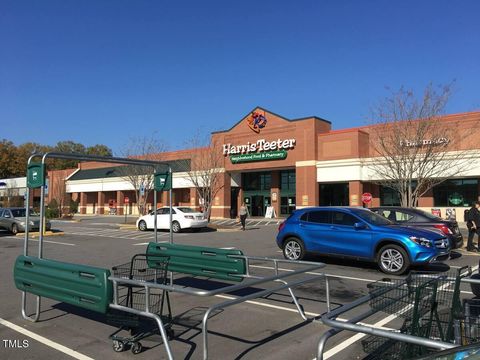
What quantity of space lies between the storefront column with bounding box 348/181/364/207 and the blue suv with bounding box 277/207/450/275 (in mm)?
23648

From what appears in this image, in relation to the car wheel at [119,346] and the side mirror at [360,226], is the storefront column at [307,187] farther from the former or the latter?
the car wheel at [119,346]

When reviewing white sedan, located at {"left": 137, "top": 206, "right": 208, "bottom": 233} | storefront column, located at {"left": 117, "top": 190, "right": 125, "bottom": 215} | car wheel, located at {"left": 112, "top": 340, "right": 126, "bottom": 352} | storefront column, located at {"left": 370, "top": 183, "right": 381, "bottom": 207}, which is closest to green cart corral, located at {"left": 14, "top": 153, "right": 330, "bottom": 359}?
car wheel, located at {"left": 112, "top": 340, "right": 126, "bottom": 352}

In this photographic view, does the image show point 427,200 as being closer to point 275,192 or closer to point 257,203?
point 275,192

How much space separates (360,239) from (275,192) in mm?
31661

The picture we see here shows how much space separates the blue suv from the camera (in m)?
10.4

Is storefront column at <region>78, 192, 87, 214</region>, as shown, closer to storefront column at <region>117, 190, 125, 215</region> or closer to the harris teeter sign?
storefront column at <region>117, 190, 125, 215</region>

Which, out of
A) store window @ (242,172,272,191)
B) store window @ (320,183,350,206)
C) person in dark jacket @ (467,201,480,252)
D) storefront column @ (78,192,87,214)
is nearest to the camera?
person in dark jacket @ (467,201,480,252)

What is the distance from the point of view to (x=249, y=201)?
44781mm

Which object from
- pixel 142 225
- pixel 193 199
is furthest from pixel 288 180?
pixel 142 225

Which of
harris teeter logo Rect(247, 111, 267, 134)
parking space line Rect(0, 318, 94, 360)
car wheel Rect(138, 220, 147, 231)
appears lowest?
parking space line Rect(0, 318, 94, 360)

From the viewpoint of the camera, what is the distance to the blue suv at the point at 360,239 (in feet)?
34.0

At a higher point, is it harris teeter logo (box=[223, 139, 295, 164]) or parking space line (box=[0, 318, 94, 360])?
harris teeter logo (box=[223, 139, 295, 164])

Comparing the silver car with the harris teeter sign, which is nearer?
the silver car

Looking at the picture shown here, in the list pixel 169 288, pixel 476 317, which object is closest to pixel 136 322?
pixel 169 288
